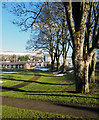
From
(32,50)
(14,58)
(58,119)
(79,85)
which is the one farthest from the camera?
(14,58)

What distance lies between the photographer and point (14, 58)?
224ft

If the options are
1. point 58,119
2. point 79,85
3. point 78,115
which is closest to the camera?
point 58,119

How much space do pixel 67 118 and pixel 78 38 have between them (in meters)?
4.55

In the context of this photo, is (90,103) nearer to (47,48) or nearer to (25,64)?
(47,48)

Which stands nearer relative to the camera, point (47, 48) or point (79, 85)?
point (79, 85)

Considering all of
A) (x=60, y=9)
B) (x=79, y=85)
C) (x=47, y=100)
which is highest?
(x=60, y=9)

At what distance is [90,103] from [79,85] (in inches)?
66.2

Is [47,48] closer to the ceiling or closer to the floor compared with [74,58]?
closer to the ceiling

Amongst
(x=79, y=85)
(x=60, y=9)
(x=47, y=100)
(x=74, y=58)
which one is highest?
(x=60, y=9)

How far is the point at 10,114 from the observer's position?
5262 mm

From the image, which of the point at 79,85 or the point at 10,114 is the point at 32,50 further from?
the point at 10,114

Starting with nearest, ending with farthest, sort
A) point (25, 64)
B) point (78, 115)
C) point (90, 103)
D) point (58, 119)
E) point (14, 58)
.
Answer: point (58, 119), point (78, 115), point (90, 103), point (25, 64), point (14, 58)

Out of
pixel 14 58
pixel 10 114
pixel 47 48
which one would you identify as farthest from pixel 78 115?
pixel 14 58

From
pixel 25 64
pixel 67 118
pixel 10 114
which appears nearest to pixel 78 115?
pixel 67 118
